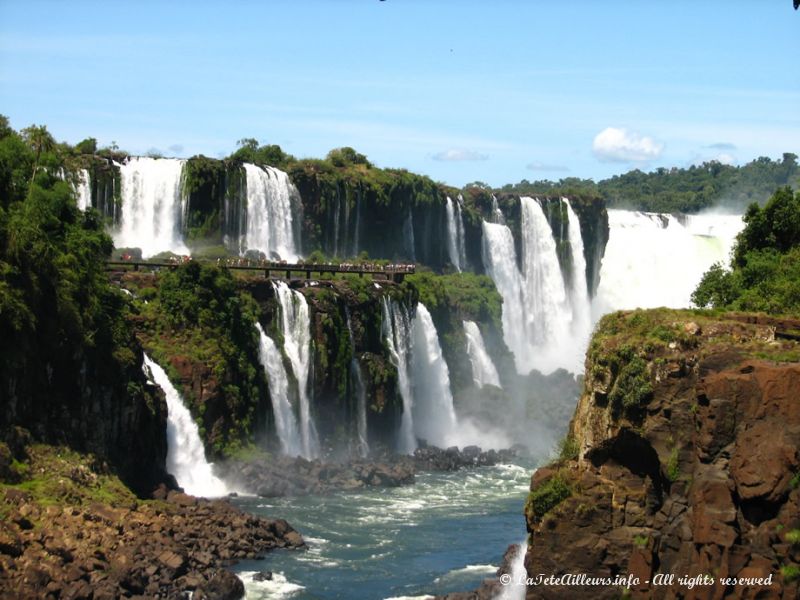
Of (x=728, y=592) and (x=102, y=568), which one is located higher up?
(x=728, y=592)

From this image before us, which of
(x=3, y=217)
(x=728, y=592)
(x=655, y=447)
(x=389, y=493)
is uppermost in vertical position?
(x=3, y=217)

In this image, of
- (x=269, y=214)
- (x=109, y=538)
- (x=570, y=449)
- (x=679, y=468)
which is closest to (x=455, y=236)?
(x=269, y=214)

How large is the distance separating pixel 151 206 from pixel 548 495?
50.8 m

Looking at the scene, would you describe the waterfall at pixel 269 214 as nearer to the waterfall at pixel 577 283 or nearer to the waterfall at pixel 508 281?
the waterfall at pixel 508 281

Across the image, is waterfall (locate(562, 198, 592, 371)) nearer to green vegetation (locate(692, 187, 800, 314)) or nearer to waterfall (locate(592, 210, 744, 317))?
waterfall (locate(592, 210, 744, 317))

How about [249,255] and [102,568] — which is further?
[249,255]

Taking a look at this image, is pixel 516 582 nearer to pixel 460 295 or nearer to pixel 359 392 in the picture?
pixel 359 392

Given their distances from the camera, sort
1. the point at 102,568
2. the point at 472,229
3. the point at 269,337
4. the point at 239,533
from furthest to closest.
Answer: the point at 472,229 < the point at 269,337 < the point at 239,533 < the point at 102,568

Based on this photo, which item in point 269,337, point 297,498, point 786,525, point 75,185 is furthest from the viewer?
point 75,185

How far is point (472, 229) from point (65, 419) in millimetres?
55904

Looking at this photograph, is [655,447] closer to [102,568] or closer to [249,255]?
[102,568]

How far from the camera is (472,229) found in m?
102

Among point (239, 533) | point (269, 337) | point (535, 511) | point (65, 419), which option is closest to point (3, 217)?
point (65, 419)

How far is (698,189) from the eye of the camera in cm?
18225
